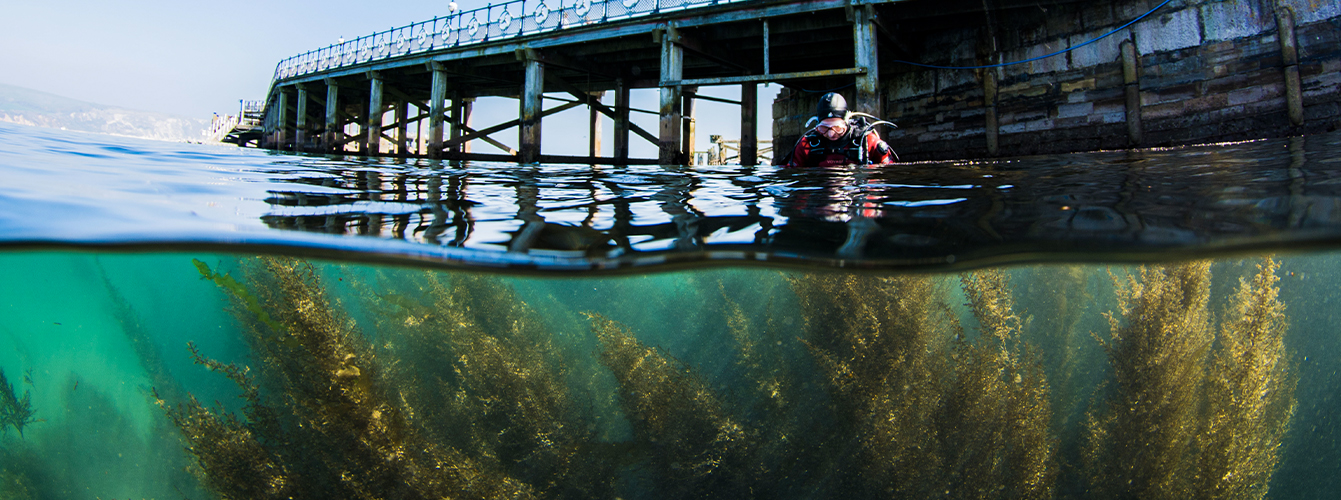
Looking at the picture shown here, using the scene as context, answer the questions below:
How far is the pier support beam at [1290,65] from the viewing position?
9.47m

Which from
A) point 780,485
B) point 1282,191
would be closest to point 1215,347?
point 780,485

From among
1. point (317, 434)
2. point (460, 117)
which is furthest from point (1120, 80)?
point (460, 117)

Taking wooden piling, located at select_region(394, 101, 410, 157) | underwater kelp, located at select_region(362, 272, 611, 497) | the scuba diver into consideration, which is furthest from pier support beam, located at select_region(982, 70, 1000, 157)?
wooden piling, located at select_region(394, 101, 410, 157)

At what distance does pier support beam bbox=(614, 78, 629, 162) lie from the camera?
18078 millimetres

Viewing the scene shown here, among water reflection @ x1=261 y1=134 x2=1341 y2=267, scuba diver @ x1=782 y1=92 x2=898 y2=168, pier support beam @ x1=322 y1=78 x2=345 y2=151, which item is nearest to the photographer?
water reflection @ x1=261 y1=134 x2=1341 y2=267

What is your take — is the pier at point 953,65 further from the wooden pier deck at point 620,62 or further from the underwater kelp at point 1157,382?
the underwater kelp at point 1157,382

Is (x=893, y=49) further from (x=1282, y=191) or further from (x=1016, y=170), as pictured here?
(x=1282, y=191)

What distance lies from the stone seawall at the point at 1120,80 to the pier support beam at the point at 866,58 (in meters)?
3.01

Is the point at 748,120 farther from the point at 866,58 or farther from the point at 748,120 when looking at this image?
the point at 866,58

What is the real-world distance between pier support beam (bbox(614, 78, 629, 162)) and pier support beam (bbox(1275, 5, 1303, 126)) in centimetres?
1389

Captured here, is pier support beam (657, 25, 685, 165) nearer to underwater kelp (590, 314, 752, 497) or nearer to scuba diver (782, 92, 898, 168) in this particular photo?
scuba diver (782, 92, 898, 168)

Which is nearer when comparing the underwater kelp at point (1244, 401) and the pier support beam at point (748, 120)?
the underwater kelp at point (1244, 401)

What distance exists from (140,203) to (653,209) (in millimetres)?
2776

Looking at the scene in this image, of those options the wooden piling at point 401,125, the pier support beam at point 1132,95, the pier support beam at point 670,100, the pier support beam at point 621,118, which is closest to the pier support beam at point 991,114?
the pier support beam at point 1132,95
